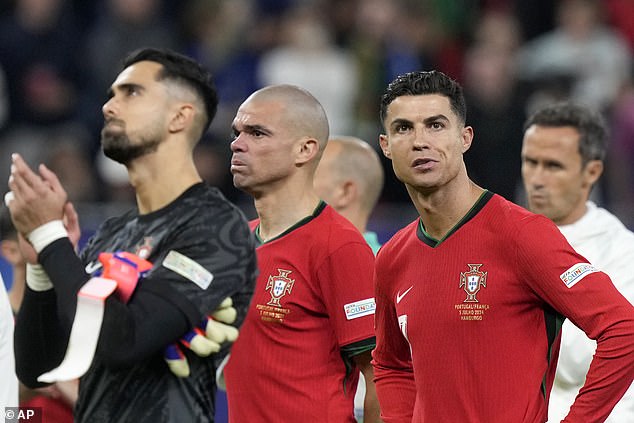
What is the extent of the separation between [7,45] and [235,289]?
834 centimetres

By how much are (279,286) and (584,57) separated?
25.4ft

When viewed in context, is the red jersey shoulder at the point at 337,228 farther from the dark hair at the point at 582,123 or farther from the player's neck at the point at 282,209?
the dark hair at the point at 582,123

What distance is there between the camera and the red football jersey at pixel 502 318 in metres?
4.73

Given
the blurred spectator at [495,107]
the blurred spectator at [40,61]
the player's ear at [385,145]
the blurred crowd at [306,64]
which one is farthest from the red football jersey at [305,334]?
the blurred spectator at [40,61]

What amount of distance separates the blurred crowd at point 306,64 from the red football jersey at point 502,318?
6.03m

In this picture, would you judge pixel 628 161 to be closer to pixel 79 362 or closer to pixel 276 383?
pixel 276 383

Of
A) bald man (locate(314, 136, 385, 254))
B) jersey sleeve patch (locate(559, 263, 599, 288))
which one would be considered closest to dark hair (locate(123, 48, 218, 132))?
jersey sleeve patch (locate(559, 263, 599, 288))

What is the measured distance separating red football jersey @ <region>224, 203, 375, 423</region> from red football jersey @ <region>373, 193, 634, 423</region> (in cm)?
32

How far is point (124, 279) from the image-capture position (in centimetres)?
432

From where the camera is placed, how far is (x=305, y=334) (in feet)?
17.9

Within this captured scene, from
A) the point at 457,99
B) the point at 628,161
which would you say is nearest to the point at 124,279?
the point at 457,99

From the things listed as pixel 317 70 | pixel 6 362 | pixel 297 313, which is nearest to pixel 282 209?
pixel 297 313

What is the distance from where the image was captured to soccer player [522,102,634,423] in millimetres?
5867

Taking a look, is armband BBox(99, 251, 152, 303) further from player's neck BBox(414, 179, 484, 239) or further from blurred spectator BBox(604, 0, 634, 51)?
blurred spectator BBox(604, 0, 634, 51)
